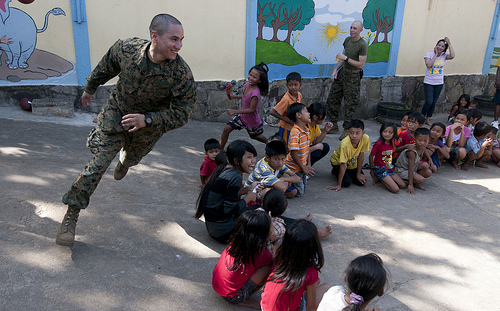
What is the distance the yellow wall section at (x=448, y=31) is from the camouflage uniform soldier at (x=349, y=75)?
236 cm

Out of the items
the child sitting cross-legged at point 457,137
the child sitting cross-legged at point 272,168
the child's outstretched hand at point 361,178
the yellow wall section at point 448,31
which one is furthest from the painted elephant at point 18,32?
the yellow wall section at point 448,31

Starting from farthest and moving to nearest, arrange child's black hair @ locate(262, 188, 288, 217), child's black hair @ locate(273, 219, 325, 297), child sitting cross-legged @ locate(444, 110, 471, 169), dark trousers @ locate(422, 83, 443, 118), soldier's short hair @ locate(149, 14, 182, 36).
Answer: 1. dark trousers @ locate(422, 83, 443, 118)
2. child sitting cross-legged @ locate(444, 110, 471, 169)
3. child's black hair @ locate(262, 188, 288, 217)
4. soldier's short hair @ locate(149, 14, 182, 36)
5. child's black hair @ locate(273, 219, 325, 297)

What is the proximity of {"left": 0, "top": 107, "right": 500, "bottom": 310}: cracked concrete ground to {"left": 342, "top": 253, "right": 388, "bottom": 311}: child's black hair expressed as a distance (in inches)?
32.4

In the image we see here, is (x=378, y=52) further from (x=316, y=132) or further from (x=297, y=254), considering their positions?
(x=297, y=254)

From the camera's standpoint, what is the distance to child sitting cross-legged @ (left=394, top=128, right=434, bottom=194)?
15.7 feet

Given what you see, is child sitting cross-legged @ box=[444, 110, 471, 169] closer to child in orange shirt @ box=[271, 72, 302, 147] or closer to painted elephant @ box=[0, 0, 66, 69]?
child in orange shirt @ box=[271, 72, 302, 147]

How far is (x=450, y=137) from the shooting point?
18.5ft

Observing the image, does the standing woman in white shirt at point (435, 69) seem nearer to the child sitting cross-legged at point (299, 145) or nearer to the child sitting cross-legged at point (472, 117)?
the child sitting cross-legged at point (472, 117)

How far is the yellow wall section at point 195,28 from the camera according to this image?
6.02 metres

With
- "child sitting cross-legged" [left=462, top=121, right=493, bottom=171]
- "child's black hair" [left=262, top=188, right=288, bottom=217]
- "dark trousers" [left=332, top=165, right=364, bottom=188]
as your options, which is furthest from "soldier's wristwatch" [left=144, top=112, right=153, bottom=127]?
"child sitting cross-legged" [left=462, top=121, right=493, bottom=171]

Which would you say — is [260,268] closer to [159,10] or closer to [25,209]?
[25,209]

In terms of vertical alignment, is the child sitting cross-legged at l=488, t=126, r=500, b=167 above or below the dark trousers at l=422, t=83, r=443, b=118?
below

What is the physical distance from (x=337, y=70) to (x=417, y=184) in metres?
2.68

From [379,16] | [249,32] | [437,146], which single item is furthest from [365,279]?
[379,16]
